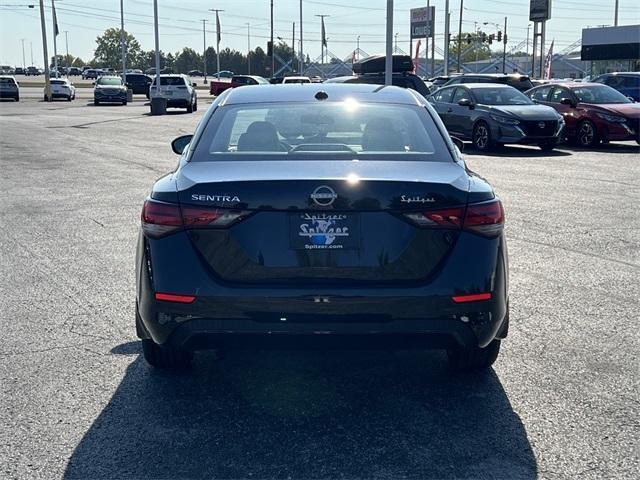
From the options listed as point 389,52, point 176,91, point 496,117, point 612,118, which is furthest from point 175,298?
point 176,91

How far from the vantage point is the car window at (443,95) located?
68.0ft

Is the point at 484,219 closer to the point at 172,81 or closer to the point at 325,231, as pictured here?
the point at 325,231

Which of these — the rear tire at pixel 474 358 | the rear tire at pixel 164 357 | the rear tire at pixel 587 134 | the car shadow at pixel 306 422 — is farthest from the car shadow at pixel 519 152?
the rear tire at pixel 164 357

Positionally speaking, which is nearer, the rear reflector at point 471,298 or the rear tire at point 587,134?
the rear reflector at point 471,298

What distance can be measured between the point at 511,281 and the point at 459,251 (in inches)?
124

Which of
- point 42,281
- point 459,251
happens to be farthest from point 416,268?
point 42,281

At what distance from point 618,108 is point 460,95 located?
3763 millimetres

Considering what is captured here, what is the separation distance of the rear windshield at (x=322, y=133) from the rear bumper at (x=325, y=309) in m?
0.73

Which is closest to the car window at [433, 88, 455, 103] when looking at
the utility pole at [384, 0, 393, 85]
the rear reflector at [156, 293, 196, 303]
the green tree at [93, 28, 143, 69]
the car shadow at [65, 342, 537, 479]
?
the utility pole at [384, 0, 393, 85]

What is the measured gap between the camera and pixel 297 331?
377cm

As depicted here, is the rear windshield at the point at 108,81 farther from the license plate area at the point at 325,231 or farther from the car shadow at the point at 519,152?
the license plate area at the point at 325,231

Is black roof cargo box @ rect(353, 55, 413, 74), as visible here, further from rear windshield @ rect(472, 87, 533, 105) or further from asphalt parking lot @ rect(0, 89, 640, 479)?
asphalt parking lot @ rect(0, 89, 640, 479)

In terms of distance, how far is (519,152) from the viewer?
760 inches

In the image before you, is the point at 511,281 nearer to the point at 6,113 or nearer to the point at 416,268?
the point at 416,268
